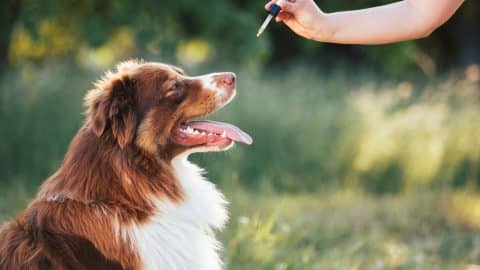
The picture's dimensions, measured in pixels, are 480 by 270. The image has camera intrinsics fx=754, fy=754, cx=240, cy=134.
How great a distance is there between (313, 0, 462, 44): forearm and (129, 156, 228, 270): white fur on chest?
113 centimetres

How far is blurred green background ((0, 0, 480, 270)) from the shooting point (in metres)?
7.12

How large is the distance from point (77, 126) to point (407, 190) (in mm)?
4393

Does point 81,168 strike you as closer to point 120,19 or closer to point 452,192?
point 452,192

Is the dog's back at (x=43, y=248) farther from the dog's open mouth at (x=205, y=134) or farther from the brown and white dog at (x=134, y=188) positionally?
the dog's open mouth at (x=205, y=134)

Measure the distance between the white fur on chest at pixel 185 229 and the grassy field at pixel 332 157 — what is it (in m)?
2.81

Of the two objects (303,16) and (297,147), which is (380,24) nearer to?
(303,16)

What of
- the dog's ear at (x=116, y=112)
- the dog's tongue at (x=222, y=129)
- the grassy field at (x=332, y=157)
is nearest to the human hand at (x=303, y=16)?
the dog's tongue at (x=222, y=129)

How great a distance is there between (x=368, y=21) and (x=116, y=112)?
4.86 ft

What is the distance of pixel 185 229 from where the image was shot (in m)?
4.31

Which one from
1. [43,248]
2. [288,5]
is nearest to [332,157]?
[288,5]

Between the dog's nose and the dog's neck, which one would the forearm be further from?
the dog's neck

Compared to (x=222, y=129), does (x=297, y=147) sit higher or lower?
lower

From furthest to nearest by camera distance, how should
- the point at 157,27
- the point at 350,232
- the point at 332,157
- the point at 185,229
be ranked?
the point at 157,27, the point at 332,157, the point at 350,232, the point at 185,229

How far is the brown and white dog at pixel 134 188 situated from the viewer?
157 inches
